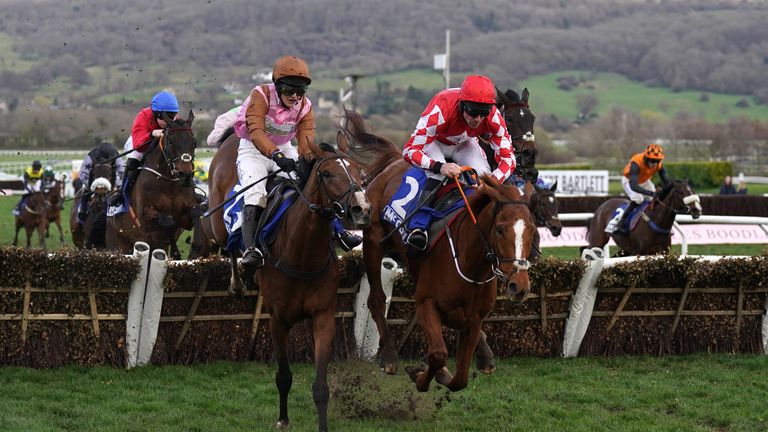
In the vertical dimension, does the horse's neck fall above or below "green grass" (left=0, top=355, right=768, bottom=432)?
above

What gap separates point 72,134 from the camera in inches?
1000

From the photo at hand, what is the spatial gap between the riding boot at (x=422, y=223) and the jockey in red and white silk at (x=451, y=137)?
18 centimetres

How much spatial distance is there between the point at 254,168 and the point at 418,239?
5.33 ft

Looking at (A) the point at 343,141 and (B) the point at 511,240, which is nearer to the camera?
(B) the point at 511,240

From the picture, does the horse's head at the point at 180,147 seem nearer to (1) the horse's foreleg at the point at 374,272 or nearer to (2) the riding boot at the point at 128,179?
(2) the riding boot at the point at 128,179

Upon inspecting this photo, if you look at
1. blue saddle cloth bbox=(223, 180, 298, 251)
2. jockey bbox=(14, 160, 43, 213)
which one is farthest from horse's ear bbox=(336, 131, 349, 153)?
jockey bbox=(14, 160, 43, 213)

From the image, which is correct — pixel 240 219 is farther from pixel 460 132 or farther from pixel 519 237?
pixel 519 237

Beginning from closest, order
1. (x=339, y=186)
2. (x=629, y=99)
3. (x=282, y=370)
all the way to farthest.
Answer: (x=339, y=186)
(x=282, y=370)
(x=629, y=99)

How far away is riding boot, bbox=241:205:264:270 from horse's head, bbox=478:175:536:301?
1.59 m

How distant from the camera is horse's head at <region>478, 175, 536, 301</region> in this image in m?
5.43

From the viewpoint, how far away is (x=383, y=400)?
7.06 meters

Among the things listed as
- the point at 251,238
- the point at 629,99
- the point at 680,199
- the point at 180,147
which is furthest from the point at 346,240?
the point at 629,99

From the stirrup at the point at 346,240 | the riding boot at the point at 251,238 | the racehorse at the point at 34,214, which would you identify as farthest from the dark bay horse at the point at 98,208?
the racehorse at the point at 34,214

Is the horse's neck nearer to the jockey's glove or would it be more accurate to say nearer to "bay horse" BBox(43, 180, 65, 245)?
the jockey's glove
